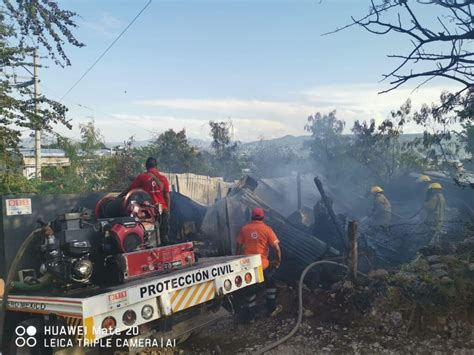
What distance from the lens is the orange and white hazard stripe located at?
14.4 feet

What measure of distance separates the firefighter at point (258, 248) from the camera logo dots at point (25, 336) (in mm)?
2871

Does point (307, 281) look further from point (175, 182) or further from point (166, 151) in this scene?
point (166, 151)

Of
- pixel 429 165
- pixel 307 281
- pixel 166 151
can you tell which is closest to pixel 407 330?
pixel 307 281

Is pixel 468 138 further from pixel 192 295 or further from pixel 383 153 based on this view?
pixel 192 295

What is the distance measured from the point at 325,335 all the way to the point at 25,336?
3560 millimetres

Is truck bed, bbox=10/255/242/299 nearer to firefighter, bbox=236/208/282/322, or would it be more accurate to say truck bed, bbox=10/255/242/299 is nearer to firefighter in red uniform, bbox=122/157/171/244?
firefighter in red uniform, bbox=122/157/171/244

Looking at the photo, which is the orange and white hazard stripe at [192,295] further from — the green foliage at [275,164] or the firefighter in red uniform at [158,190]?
the green foliage at [275,164]

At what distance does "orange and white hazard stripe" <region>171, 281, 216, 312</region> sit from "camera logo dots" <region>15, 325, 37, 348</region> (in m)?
1.37

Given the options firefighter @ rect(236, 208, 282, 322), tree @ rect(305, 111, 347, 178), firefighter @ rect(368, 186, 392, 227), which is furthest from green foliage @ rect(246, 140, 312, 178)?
firefighter @ rect(236, 208, 282, 322)

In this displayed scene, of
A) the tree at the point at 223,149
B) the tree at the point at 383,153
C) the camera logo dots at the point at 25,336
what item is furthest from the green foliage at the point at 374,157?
the camera logo dots at the point at 25,336

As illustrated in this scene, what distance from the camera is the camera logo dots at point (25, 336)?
4207 mm

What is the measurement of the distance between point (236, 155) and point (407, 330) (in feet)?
71.3

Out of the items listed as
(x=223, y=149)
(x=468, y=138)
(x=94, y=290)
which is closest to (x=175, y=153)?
(x=223, y=149)

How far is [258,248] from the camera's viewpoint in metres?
6.19
